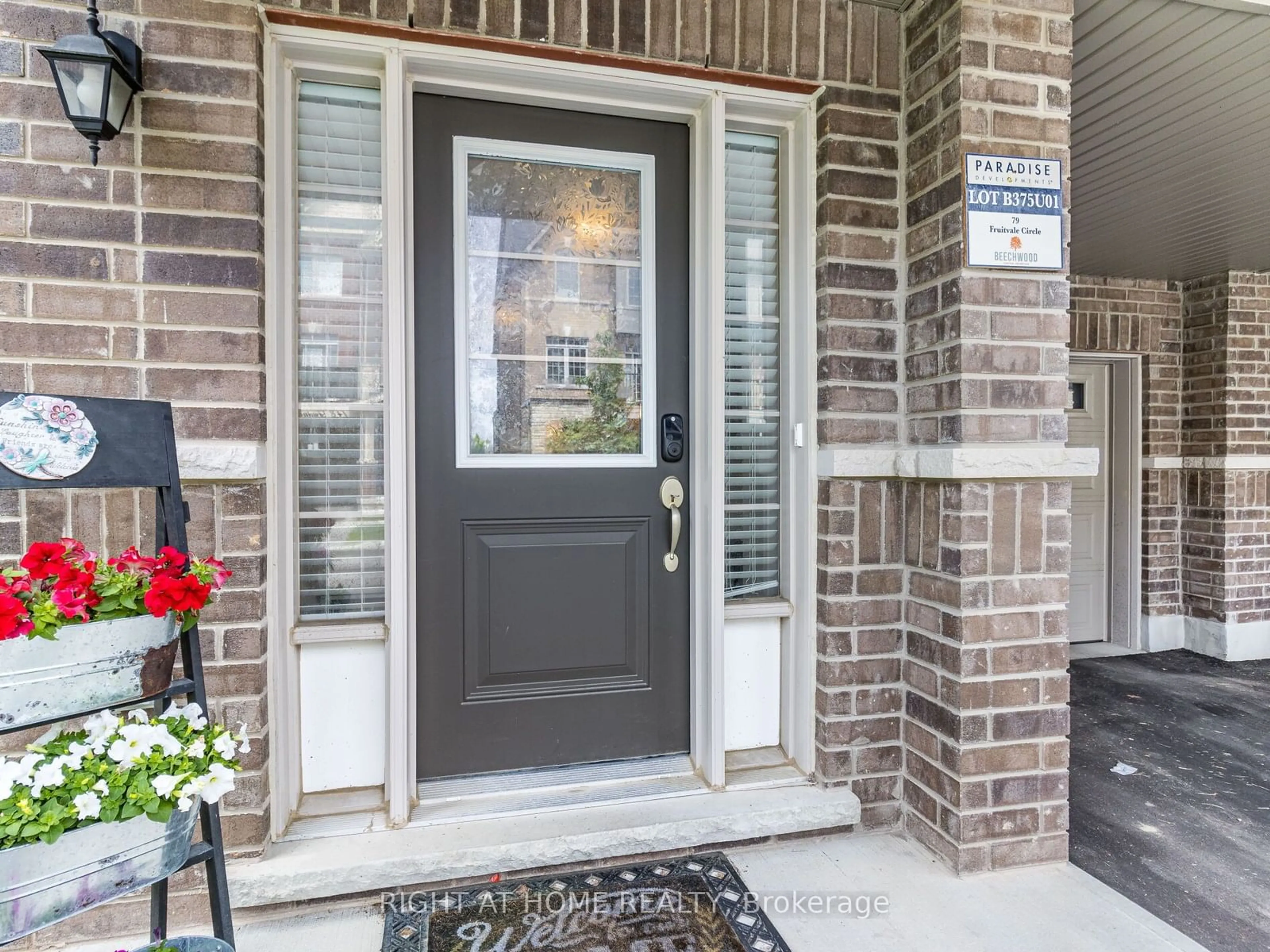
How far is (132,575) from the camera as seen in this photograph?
1.25 metres

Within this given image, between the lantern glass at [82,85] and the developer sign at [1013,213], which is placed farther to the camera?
the developer sign at [1013,213]

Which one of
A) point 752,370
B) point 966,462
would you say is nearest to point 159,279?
point 752,370

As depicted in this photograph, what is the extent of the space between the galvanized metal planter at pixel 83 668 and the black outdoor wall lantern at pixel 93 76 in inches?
44.7

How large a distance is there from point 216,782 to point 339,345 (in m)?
1.21

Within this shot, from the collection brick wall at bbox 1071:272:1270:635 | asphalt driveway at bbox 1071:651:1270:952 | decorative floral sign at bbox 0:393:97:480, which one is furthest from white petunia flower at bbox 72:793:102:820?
brick wall at bbox 1071:272:1270:635

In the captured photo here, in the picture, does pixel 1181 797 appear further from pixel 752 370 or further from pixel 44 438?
pixel 44 438

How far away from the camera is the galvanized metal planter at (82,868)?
1060 mm

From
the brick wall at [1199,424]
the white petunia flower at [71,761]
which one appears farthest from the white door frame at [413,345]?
the brick wall at [1199,424]

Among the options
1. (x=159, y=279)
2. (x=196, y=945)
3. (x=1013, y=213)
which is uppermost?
(x=1013, y=213)

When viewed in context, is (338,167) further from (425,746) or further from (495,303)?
(425,746)

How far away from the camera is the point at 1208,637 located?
4.58 m

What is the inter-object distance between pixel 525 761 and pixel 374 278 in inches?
60.0

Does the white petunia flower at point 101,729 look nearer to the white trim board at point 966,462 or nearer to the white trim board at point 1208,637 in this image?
the white trim board at point 966,462

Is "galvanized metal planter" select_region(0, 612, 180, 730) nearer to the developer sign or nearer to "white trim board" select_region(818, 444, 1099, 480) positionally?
"white trim board" select_region(818, 444, 1099, 480)
